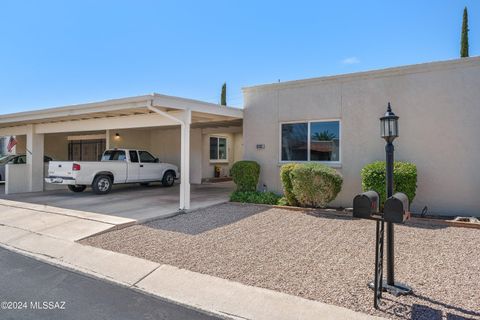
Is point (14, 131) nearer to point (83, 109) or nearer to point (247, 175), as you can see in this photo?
point (83, 109)

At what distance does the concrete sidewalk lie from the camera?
356 cm

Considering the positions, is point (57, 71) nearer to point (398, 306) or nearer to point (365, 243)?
point (365, 243)

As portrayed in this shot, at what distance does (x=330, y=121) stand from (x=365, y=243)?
4.83 metres

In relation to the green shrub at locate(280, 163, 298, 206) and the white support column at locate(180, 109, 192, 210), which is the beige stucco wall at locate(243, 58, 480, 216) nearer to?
the green shrub at locate(280, 163, 298, 206)

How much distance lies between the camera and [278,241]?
6098 millimetres

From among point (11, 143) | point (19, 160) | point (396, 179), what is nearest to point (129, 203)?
point (396, 179)

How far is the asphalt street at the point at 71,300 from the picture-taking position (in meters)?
3.52

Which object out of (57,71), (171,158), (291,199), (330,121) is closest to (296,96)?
(330,121)

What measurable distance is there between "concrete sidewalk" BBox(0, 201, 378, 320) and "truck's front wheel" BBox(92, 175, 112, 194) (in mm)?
4245

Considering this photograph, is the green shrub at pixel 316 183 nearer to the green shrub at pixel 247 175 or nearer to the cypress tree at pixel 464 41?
the green shrub at pixel 247 175

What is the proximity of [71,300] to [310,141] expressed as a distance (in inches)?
314

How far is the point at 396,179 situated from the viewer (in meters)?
7.68

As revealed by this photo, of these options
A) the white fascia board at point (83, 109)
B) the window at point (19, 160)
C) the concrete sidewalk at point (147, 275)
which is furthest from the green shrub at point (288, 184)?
the window at point (19, 160)

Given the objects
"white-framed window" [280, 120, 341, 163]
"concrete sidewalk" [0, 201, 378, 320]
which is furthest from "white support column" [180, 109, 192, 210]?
"white-framed window" [280, 120, 341, 163]
